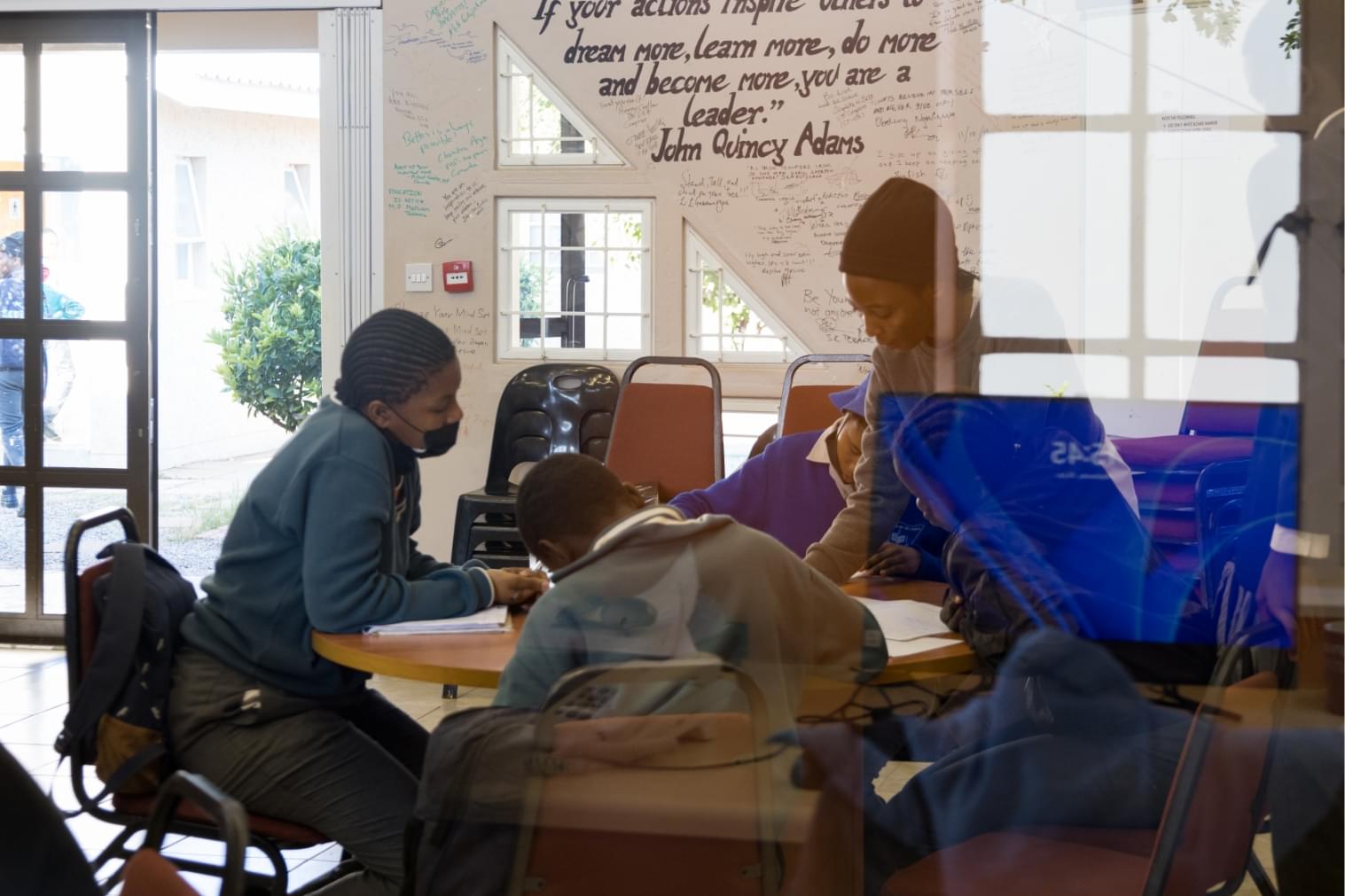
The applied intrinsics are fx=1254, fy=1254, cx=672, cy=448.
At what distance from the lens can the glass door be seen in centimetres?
400

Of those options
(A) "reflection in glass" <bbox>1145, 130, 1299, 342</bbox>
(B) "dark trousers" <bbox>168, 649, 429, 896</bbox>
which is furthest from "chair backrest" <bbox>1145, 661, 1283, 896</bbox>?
(B) "dark trousers" <bbox>168, 649, 429, 896</bbox>

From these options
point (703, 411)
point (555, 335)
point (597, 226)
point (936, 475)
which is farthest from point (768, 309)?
point (936, 475)

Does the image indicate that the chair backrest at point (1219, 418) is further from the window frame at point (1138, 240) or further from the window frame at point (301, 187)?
the window frame at point (301, 187)

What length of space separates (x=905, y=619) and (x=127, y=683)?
1.02 meters

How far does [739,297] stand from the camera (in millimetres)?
3926

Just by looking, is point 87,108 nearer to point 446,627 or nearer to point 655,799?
point 446,627

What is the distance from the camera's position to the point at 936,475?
5.47 ft

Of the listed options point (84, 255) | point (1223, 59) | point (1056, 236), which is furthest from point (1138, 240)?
point (84, 255)

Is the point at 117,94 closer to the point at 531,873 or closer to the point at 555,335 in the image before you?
the point at 555,335

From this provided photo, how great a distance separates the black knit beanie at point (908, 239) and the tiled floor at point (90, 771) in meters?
0.65

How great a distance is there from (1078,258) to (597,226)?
1358mm

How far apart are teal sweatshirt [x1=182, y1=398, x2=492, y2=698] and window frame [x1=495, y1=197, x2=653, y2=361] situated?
527 millimetres

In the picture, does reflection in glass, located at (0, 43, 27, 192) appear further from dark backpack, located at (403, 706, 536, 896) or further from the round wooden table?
dark backpack, located at (403, 706, 536, 896)

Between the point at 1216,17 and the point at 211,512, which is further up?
the point at 1216,17
